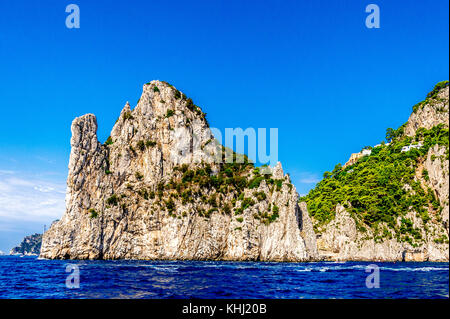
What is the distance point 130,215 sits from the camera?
325 feet

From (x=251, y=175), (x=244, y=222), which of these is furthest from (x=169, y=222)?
(x=251, y=175)

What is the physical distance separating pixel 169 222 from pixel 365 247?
60152mm

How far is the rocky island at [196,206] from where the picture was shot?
91.5 m

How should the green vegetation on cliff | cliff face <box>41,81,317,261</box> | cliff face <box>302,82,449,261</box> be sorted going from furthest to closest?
the green vegetation on cliff, cliff face <box>302,82,449,261</box>, cliff face <box>41,81,317,261</box>

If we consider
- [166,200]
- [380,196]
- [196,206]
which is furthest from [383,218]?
[166,200]

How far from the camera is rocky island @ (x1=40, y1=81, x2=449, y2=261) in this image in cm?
9150

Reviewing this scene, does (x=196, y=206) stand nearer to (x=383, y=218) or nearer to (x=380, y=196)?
(x=383, y=218)

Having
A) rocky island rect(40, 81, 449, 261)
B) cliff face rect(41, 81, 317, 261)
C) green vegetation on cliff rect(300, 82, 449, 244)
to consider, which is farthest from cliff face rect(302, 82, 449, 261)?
cliff face rect(41, 81, 317, 261)

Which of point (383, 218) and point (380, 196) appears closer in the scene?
point (383, 218)

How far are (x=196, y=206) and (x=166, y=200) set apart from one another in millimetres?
8805

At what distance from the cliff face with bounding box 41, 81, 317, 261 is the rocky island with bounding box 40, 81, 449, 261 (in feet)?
0.93

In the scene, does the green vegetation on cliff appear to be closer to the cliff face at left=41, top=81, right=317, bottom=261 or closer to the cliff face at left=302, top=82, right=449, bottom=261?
the cliff face at left=302, top=82, right=449, bottom=261

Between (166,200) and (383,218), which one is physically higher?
(166,200)

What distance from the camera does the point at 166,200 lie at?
3974 inches
